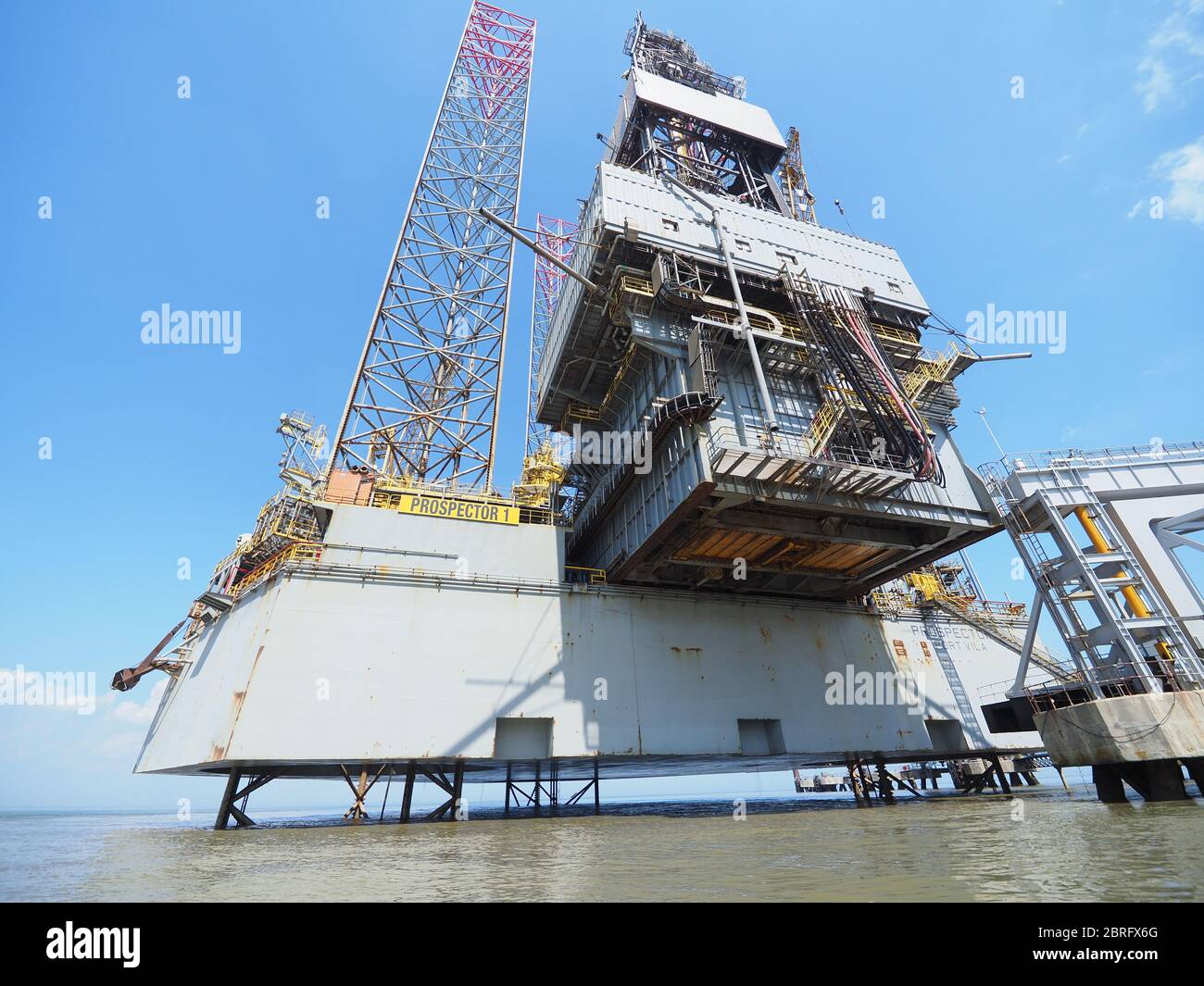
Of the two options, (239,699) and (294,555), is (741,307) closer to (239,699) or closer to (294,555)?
(294,555)

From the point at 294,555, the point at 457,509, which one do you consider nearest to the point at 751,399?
the point at 457,509

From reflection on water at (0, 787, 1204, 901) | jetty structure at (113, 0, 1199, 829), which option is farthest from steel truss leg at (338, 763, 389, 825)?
reflection on water at (0, 787, 1204, 901)

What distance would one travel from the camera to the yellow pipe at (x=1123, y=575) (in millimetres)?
14727

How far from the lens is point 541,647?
1934 cm

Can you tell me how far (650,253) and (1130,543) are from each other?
18.4 meters

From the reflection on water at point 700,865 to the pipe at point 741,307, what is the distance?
1133 cm

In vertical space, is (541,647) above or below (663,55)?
below

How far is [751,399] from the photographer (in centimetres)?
1959

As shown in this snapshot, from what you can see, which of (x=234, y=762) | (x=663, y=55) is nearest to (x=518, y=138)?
(x=663, y=55)

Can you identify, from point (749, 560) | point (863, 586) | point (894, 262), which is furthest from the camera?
point (894, 262)

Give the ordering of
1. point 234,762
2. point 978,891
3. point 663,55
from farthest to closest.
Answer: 1. point 663,55
2. point 234,762
3. point 978,891

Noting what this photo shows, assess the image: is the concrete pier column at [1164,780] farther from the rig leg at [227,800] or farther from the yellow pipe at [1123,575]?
the rig leg at [227,800]

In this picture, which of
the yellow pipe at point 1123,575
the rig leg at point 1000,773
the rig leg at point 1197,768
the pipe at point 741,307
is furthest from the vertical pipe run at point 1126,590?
the rig leg at point 1000,773
